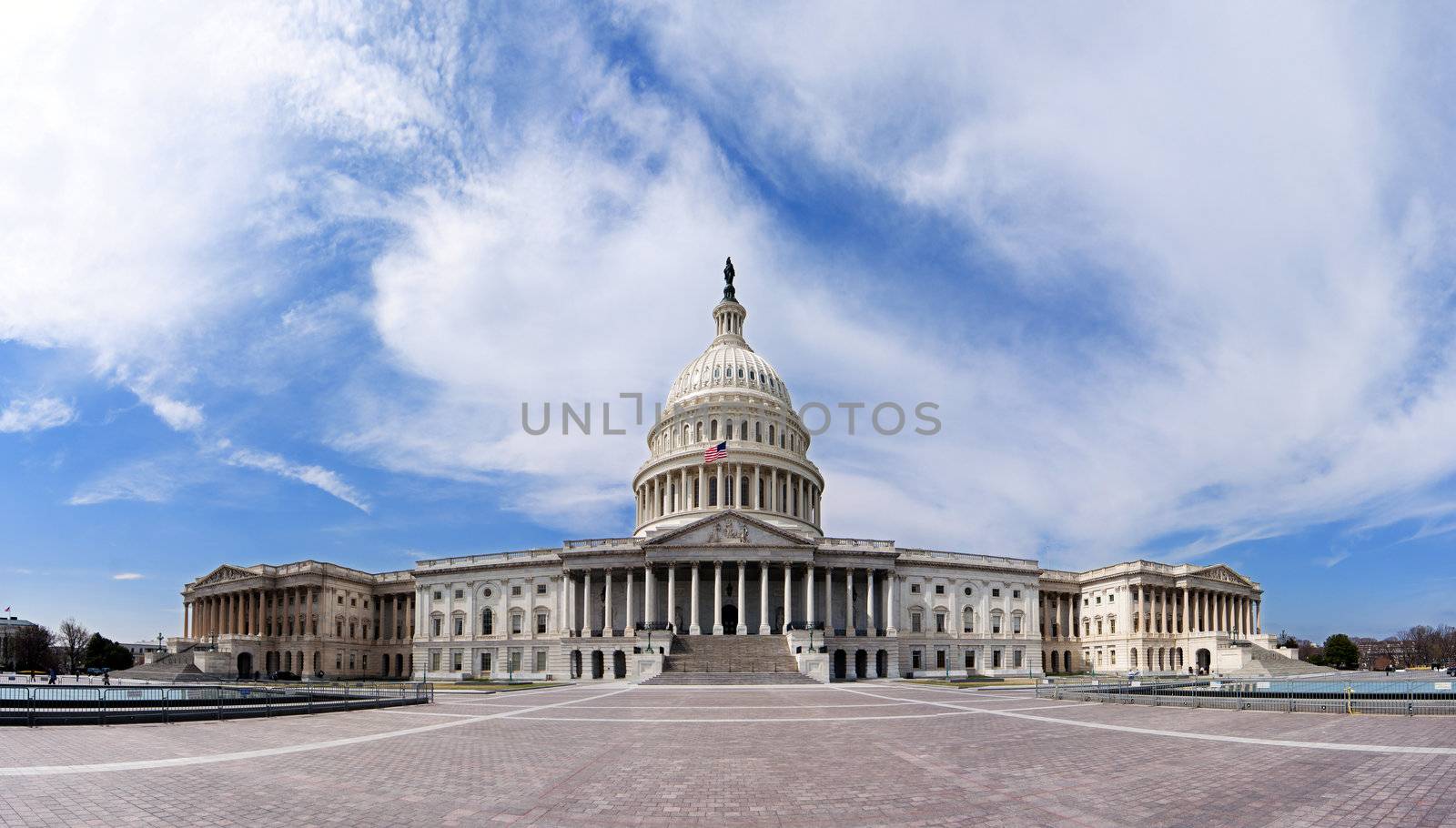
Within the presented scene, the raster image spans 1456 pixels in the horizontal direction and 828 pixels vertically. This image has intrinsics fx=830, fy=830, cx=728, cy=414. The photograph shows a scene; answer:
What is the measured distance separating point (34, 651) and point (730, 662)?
117324 mm

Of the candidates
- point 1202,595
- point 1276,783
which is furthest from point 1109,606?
point 1276,783

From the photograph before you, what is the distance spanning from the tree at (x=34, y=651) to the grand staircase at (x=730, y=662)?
104392mm

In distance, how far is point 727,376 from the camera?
117 m

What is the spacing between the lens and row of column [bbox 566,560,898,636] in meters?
86.8

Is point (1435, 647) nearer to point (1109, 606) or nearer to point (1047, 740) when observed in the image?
point (1109, 606)

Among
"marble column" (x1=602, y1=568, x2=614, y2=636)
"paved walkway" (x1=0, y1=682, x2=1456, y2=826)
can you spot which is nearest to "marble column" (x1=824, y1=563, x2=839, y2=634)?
"marble column" (x1=602, y1=568, x2=614, y2=636)

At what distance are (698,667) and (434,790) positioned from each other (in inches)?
2318

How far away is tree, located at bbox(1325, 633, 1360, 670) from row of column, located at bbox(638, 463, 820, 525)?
7236 centimetres

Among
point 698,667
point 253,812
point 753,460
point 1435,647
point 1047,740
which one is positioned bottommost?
point 1435,647

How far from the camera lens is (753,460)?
105 meters

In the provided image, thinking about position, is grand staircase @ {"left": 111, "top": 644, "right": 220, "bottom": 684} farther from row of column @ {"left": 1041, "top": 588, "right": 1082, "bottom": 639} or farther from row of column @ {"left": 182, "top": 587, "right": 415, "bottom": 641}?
row of column @ {"left": 1041, "top": 588, "right": 1082, "bottom": 639}

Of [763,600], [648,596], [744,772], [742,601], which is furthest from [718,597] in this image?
[744,772]

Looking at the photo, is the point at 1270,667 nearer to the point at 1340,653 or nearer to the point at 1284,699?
the point at 1340,653

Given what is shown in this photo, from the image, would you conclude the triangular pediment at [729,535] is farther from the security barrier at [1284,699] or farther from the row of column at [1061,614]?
the security barrier at [1284,699]
